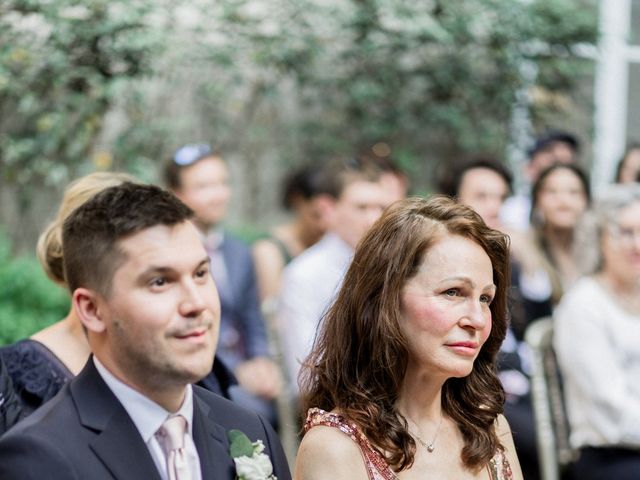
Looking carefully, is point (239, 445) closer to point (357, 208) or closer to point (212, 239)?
point (357, 208)

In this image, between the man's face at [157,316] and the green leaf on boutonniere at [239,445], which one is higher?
the man's face at [157,316]

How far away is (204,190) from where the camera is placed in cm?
573

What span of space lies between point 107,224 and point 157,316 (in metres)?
0.26

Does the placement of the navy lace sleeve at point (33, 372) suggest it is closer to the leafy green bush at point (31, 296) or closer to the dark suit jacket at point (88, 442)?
the dark suit jacket at point (88, 442)

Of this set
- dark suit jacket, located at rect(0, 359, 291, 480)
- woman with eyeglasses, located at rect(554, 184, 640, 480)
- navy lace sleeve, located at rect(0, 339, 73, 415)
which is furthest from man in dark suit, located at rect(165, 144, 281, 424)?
dark suit jacket, located at rect(0, 359, 291, 480)

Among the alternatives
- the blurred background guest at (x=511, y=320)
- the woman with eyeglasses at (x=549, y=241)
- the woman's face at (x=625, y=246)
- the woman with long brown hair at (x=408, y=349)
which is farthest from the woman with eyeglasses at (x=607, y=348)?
the woman with long brown hair at (x=408, y=349)

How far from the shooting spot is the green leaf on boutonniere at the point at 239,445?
2705 millimetres

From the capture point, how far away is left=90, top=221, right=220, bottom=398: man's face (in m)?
2.43

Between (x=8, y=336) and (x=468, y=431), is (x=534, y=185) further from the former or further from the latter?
(x=468, y=431)

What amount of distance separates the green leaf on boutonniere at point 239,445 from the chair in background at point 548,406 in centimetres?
269

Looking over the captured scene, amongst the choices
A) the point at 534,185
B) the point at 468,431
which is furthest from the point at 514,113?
the point at 468,431

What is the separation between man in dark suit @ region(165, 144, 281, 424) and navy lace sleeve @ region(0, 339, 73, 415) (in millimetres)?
2367

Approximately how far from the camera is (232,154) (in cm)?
766

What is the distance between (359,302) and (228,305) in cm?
292
